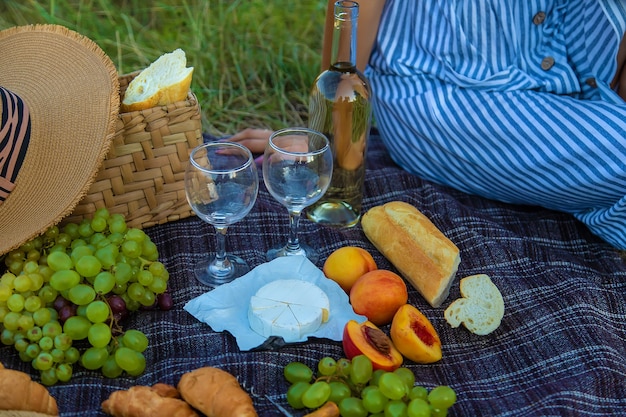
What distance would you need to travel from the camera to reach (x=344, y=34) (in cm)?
145

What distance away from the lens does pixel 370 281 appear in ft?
4.35

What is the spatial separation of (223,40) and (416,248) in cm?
151

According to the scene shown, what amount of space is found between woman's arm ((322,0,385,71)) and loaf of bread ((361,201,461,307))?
1.66 ft

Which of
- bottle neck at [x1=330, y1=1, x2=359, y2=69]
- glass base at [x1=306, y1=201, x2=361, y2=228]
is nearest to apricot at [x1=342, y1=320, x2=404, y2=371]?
glass base at [x1=306, y1=201, x2=361, y2=228]

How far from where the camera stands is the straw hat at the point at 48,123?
1.27 meters

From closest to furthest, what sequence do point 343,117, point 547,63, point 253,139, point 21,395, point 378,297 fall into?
1. point 21,395
2. point 378,297
3. point 343,117
4. point 547,63
5. point 253,139

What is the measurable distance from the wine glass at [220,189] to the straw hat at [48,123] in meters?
0.18

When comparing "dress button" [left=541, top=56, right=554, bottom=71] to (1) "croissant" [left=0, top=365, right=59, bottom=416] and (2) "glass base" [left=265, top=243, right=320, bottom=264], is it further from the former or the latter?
(1) "croissant" [left=0, top=365, right=59, bottom=416]

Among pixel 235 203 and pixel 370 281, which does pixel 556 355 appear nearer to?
pixel 370 281

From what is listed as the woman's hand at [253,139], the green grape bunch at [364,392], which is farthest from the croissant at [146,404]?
the woman's hand at [253,139]

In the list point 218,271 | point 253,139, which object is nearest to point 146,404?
point 218,271

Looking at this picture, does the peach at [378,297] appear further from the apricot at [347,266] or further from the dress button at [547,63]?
the dress button at [547,63]

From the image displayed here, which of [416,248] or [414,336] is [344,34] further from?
[414,336]

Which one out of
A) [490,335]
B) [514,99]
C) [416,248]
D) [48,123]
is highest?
[48,123]
